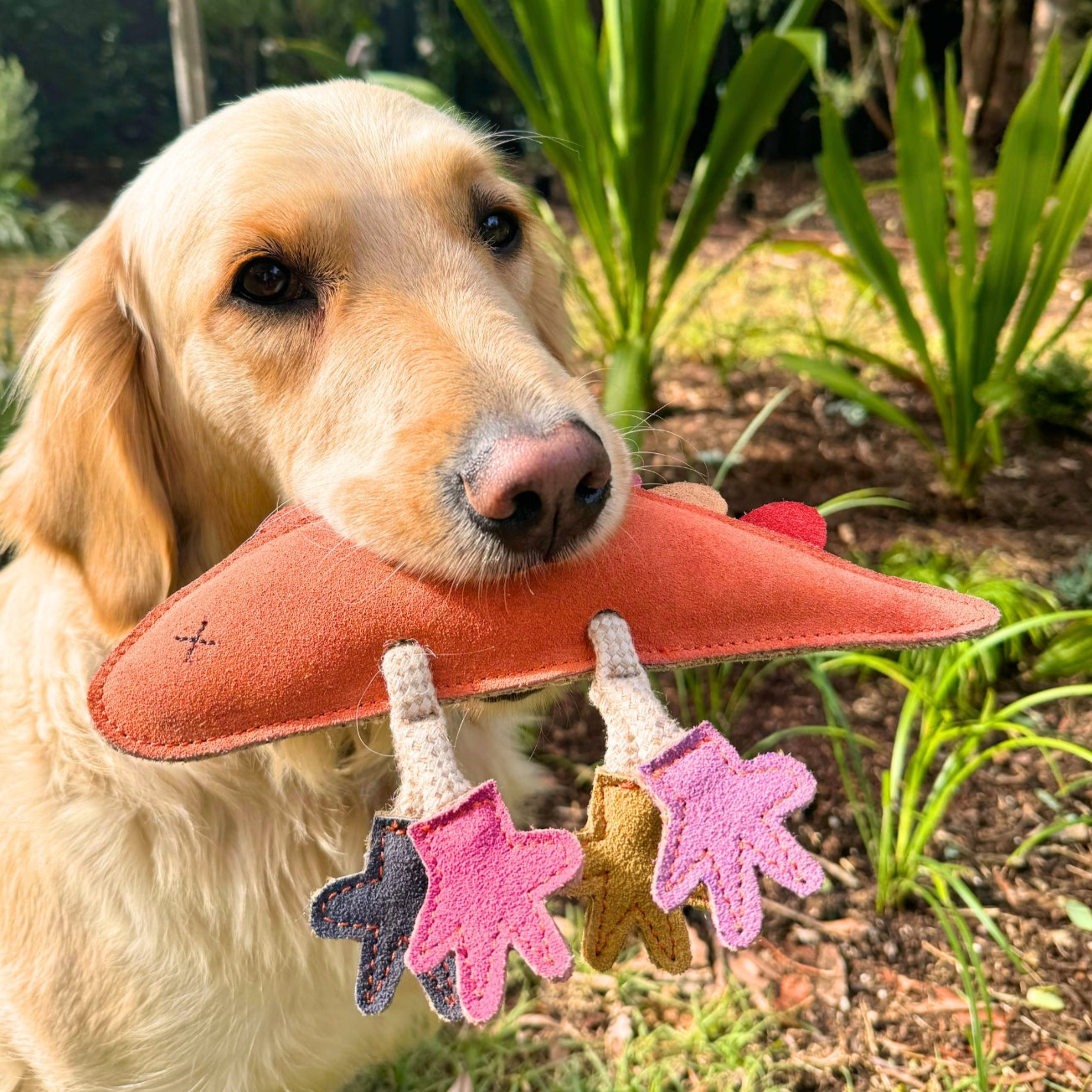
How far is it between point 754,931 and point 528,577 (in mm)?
516

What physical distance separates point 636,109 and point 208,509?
2.26 metres

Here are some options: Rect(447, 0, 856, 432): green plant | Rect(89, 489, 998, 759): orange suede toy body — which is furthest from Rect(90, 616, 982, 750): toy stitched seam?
Rect(447, 0, 856, 432): green plant

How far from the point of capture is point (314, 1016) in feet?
5.33

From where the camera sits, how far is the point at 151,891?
1500mm

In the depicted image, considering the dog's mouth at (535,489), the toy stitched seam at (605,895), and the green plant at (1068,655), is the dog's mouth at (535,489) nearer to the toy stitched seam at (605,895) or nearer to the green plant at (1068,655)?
the toy stitched seam at (605,895)

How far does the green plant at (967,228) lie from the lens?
9.22 feet

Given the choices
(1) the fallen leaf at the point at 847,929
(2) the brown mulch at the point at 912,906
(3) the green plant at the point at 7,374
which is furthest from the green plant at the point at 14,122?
(1) the fallen leaf at the point at 847,929

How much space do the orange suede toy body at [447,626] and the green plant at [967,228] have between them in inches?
80.5

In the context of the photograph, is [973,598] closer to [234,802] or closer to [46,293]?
[234,802]

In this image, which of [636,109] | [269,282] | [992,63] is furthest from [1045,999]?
[992,63]

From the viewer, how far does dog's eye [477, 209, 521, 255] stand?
1.71m

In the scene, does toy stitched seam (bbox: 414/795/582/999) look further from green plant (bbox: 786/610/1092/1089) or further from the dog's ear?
green plant (bbox: 786/610/1092/1089)

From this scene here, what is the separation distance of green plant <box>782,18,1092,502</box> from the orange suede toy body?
2.05 meters

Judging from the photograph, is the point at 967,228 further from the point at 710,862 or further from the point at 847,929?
the point at 710,862
